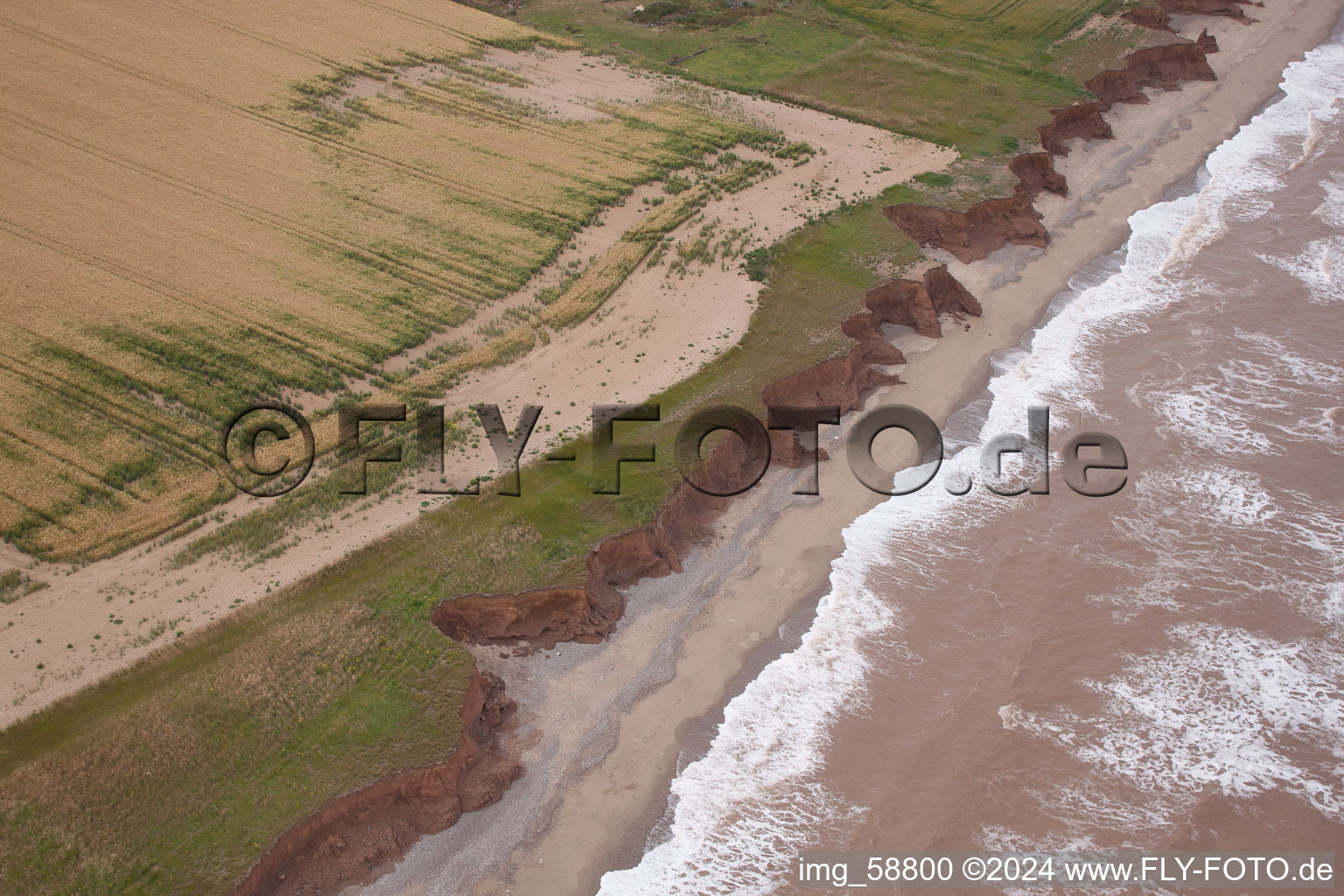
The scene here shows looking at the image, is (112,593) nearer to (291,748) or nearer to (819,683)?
(291,748)

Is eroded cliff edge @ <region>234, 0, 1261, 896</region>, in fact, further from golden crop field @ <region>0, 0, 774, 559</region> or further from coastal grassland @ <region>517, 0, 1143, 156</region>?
golden crop field @ <region>0, 0, 774, 559</region>

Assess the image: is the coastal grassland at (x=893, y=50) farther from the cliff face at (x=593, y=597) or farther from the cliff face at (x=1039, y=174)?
the cliff face at (x=593, y=597)

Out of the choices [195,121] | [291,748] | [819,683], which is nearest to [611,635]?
[819,683]

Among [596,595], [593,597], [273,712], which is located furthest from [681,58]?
[273,712]

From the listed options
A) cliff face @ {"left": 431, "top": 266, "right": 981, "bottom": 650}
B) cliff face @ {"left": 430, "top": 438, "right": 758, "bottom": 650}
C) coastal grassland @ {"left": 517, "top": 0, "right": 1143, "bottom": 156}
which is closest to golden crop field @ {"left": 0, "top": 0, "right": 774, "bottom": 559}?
coastal grassland @ {"left": 517, "top": 0, "right": 1143, "bottom": 156}

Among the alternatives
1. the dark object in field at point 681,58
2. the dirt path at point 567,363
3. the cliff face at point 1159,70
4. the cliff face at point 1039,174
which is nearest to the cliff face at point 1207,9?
the cliff face at point 1159,70

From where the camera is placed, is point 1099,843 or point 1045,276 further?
point 1045,276
